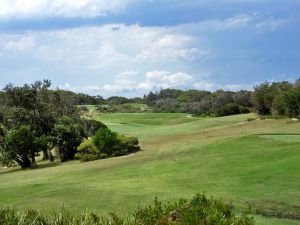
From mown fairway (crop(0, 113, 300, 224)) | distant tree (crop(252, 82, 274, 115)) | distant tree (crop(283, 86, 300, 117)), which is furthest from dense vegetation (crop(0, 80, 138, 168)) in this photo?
distant tree (crop(252, 82, 274, 115))

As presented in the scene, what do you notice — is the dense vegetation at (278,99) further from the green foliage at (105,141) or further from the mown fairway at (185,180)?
the green foliage at (105,141)

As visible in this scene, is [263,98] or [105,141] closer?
[105,141]

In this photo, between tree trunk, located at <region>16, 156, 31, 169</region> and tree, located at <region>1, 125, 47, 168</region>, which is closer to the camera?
tree, located at <region>1, 125, 47, 168</region>

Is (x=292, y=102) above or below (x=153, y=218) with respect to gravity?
above

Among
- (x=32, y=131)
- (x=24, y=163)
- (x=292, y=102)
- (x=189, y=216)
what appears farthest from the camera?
(x=292, y=102)

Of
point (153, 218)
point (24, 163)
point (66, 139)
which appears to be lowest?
point (24, 163)

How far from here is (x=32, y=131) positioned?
154ft

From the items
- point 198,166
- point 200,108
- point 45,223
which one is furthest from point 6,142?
point 200,108

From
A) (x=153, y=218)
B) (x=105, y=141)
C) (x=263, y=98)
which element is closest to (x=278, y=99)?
(x=263, y=98)

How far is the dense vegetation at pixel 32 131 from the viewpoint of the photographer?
1767 inches

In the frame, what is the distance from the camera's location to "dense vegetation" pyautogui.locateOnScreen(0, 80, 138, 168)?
4488 centimetres

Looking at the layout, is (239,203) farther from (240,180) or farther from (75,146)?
(75,146)

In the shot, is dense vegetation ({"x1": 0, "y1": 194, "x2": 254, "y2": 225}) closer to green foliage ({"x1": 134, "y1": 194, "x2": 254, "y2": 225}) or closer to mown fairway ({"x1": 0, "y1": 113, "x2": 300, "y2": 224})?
green foliage ({"x1": 134, "y1": 194, "x2": 254, "y2": 225})

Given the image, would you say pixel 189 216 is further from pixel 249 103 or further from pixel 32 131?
pixel 249 103
